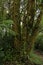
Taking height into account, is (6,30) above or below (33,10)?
below

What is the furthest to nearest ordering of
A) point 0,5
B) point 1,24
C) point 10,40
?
→ point 10,40 → point 0,5 → point 1,24

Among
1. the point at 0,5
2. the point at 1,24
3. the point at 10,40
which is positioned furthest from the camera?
the point at 10,40

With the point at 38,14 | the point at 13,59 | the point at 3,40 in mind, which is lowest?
the point at 13,59

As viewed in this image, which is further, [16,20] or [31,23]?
[31,23]

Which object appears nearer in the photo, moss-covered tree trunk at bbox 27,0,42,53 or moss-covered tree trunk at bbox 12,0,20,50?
moss-covered tree trunk at bbox 12,0,20,50

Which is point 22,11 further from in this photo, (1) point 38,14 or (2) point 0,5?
(2) point 0,5

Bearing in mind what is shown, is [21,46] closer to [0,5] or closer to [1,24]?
[0,5]

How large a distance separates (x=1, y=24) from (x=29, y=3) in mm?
2311

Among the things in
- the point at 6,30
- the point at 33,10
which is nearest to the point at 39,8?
the point at 33,10

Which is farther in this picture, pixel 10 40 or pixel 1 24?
pixel 10 40

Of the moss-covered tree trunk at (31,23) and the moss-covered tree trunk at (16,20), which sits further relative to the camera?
the moss-covered tree trunk at (31,23)

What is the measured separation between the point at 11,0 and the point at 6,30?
6.34 feet

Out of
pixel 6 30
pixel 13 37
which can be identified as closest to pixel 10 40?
pixel 13 37

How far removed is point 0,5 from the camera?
19.0 feet
